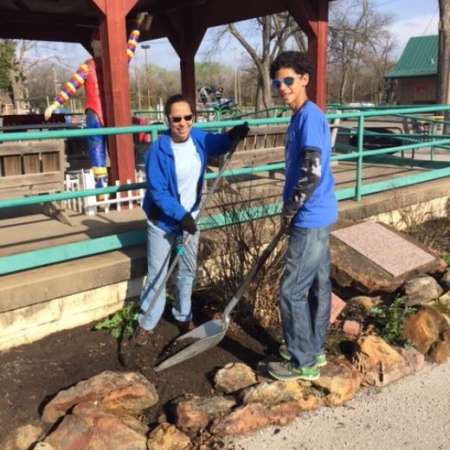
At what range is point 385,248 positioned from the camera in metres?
4.55

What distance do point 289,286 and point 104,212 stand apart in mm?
2922

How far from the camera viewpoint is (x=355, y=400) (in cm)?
309

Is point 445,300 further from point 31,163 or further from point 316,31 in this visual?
point 316,31

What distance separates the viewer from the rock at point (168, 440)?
8.69 feet

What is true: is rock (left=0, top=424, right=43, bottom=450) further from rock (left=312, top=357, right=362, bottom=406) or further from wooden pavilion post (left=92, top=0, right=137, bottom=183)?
wooden pavilion post (left=92, top=0, right=137, bottom=183)

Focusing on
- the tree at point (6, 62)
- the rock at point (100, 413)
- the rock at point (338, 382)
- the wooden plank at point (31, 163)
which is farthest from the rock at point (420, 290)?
the tree at point (6, 62)

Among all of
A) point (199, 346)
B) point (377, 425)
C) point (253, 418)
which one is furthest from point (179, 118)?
point (377, 425)

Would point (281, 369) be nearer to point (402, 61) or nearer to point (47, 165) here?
point (47, 165)

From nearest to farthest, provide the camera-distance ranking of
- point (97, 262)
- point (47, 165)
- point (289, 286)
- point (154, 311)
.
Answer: point (289, 286) < point (154, 311) < point (97, 262) < point (47, 165)

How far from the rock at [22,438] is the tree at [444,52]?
1557cm

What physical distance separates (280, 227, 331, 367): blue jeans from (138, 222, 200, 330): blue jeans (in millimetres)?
746

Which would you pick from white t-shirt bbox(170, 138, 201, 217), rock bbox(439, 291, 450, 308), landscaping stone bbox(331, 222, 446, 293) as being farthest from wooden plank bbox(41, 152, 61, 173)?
rock bbox(439, 291, 450, 308)

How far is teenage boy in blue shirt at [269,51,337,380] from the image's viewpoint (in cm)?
270

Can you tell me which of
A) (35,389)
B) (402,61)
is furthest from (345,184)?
(402,61)
